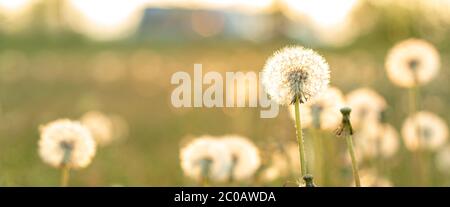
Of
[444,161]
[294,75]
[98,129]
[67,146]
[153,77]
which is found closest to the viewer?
[294,75]

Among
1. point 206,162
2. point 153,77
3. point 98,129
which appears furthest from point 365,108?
point 153,77

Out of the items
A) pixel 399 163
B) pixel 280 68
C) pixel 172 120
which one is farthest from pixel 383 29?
pixel 280 68

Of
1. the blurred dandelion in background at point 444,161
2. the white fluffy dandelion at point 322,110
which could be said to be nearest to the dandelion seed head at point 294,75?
the white fluffy dandelion at point 322,110

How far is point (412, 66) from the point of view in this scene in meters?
3.62

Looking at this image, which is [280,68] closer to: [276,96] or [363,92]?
[276,96]

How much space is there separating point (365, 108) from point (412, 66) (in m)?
0.28

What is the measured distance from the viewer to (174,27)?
2292cm

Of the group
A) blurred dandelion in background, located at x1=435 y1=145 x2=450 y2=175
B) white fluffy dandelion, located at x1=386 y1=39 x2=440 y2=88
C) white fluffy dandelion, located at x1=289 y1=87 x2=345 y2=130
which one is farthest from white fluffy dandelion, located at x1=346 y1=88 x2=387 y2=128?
blurred dandelion in background, located at x1=435 y1=145 x2=450 y2=175

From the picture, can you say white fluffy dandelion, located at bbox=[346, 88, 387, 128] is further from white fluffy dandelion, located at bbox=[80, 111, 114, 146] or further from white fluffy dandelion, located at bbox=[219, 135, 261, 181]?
white fluffy dandelion, located at bbox=[80, 111, 114, 146]

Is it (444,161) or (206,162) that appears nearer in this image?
(206,162)

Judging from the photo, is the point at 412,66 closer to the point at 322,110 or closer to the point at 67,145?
the point at 322,110

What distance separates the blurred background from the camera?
14.7 ft

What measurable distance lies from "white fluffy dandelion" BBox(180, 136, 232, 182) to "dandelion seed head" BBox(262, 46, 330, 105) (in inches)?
24.0
